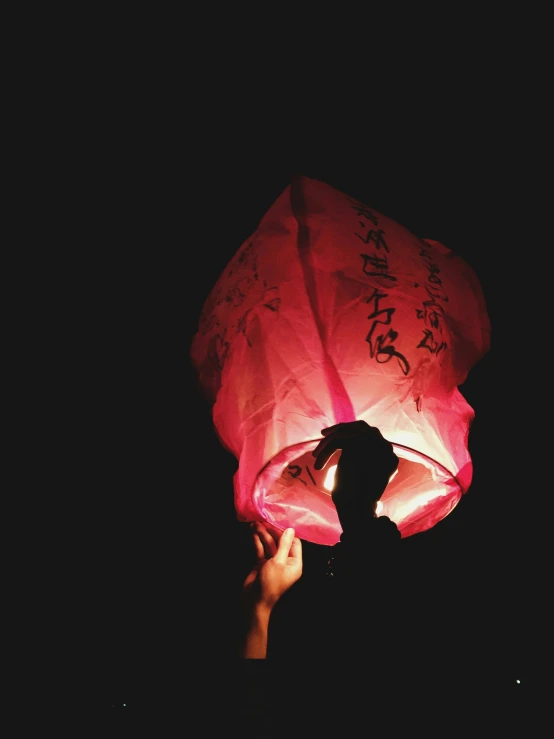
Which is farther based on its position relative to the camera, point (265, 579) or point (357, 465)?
point (265, 579)

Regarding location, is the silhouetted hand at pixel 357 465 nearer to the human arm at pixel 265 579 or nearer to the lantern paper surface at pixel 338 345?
the lantern paper surface at pixel 338 345

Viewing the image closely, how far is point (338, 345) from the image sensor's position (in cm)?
174

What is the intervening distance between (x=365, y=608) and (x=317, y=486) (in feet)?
2.41

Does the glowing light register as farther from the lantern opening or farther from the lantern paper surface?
the lantern paper surface

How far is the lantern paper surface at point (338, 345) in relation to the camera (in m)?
1.73

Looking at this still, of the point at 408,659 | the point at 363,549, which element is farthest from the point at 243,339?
the point at 408,659

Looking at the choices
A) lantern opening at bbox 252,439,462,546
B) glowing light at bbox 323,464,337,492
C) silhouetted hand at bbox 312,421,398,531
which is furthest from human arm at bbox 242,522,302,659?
silhouetted hand at bbox 312,421,398,531

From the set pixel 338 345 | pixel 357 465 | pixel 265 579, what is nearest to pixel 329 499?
pixel 265 579

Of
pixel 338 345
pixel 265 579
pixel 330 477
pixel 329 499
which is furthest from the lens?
pixel 265 579

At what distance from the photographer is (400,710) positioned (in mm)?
1604

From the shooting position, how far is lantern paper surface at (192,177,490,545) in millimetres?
1732

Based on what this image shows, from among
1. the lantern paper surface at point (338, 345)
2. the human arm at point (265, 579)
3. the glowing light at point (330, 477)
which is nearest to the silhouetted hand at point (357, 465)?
the lantern paper surface at point (338, 345)

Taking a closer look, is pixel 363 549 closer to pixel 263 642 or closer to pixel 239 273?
pixel 263 642

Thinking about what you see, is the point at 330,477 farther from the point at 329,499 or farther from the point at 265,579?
the point at 265,579
